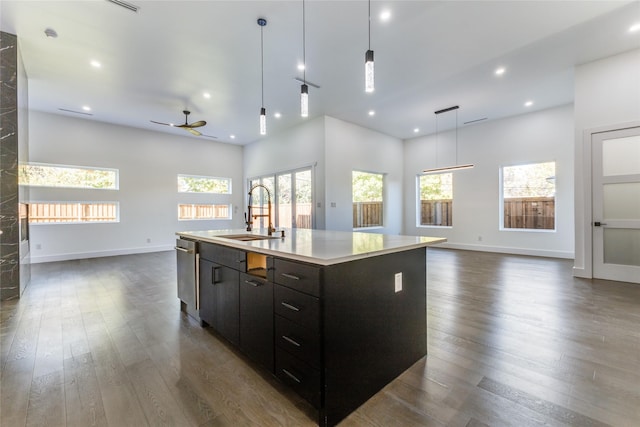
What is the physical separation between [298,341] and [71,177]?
25.1ft

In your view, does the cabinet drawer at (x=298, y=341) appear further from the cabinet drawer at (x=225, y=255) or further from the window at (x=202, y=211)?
the window at (x=202, y=211)

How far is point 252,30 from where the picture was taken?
3.35 meters

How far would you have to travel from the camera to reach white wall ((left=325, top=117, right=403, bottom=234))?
6.31 meters

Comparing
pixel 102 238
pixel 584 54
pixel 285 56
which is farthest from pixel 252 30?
pixel 102 238

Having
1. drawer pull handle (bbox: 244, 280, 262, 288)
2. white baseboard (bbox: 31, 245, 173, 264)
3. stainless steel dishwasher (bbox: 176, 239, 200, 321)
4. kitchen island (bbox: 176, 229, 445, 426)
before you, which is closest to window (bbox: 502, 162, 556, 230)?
kitchen island (bbox: 176, 229, 445, 426)

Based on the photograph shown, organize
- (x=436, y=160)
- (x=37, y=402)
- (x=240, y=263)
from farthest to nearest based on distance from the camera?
(x=436, y=160), (x=240, y=263), (x=37, y=402)

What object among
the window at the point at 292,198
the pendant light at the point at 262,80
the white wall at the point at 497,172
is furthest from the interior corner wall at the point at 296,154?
the white wall at the point at 497,172

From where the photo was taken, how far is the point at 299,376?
4.90 feet

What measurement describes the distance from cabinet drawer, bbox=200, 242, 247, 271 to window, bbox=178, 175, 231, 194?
6.30m

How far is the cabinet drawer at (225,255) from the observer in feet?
6.46

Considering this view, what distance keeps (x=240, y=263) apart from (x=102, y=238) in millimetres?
6747

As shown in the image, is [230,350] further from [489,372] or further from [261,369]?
[489,372]

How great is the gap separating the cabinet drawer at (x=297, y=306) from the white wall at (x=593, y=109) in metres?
5.10

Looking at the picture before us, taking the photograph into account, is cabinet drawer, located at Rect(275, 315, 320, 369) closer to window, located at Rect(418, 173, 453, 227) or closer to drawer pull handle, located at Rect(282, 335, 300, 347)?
drawer pull handle, located at Rect(282, 335, 300, 347)
